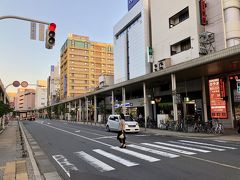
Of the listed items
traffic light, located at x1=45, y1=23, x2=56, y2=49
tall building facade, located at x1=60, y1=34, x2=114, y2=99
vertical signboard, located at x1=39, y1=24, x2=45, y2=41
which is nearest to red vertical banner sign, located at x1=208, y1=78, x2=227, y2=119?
traffic light, located at x1=45, y1=23, x2=56, y2=49

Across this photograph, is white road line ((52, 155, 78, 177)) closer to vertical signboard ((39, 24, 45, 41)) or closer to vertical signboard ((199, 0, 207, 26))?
vertical signboard ((39, 24, 45, 41))

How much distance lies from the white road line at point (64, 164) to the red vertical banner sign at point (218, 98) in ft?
53.0

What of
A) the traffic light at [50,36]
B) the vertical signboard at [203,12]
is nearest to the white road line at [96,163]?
the traffic light at [50,36]

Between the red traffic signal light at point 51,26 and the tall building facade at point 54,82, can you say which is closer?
the red traffic signal light at point 51,26

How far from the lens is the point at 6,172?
793 cm

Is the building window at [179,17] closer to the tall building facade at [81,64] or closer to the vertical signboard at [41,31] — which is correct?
the vertical signboard at [41,31]

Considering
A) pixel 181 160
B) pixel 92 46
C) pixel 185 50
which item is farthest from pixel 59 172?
pixel 92 46

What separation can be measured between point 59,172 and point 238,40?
2395cm

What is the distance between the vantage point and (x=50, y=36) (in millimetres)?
10812

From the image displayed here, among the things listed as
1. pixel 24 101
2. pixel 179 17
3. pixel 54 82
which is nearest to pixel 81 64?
pixel 54 82

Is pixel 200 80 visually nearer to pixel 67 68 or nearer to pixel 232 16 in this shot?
pixel 232 16

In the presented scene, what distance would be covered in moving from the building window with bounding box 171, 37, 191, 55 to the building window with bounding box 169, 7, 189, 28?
3.03 metres

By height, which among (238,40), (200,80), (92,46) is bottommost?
(200,80)

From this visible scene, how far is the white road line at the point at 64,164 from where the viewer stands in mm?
8523
